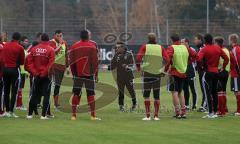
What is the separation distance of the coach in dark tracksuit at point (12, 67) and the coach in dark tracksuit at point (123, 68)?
11.1ft

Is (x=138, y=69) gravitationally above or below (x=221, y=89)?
above

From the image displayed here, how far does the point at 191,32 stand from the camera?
148 ft

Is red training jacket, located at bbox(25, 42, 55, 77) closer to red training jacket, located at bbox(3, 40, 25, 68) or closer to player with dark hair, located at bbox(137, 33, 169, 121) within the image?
red training jacket, located at bbox(3, 40, 25, 68)

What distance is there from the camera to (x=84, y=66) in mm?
17672

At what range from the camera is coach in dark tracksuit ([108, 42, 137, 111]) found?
68.6 ft

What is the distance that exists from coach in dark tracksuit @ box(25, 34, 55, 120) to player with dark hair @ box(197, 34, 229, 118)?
3.96 metres

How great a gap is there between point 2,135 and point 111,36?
3244cm

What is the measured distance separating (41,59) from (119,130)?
353 centimetres

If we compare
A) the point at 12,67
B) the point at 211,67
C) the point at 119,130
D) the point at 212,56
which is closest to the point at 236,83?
the point at 211,67

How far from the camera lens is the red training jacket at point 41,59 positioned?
1786cm

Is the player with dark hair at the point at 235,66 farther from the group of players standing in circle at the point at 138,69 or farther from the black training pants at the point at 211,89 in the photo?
the black training pants at the point at 211,89

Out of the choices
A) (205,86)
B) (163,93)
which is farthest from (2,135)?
(163,93)

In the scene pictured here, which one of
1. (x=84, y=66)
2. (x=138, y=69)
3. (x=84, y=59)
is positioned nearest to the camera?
(x=84, y=66)

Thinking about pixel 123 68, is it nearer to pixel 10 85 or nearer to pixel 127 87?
pixel 127 87
